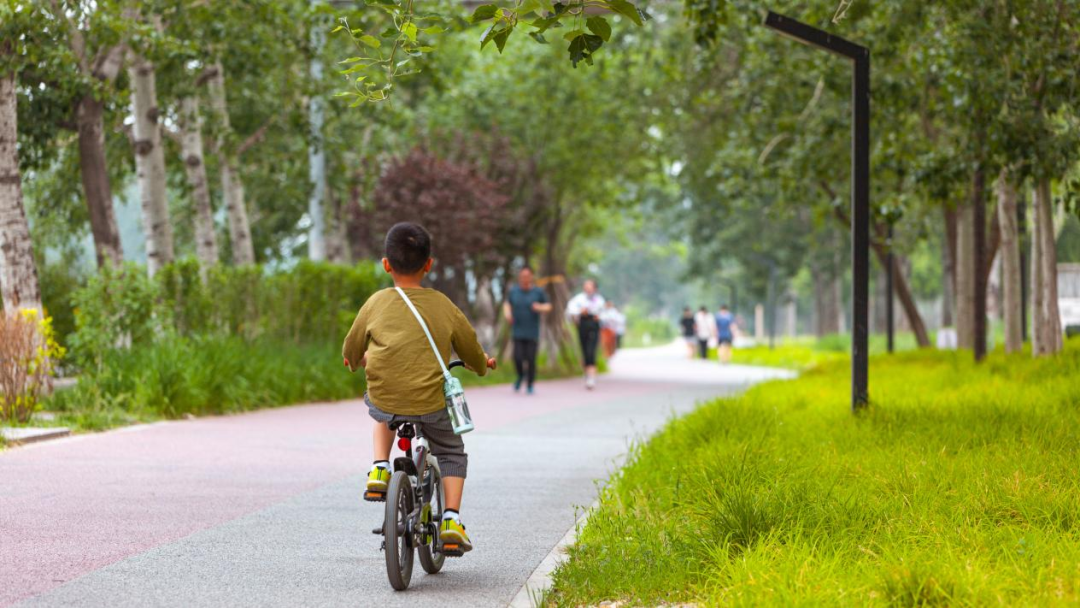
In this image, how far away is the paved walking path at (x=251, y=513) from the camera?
5.73 m

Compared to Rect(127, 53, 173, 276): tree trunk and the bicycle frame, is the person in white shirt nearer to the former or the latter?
Rect(127, 53, 173, 276): tree trunk

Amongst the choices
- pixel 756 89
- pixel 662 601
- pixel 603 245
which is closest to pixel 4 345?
pixel 662 601

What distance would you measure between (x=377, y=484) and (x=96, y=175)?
44.3 feet

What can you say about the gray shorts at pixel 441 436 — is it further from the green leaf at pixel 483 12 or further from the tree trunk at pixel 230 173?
the tree trunk at pixel 230 173

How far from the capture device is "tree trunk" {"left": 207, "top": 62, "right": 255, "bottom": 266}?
21.6 metres

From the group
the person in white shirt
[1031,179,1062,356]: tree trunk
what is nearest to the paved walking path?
[1031,179,1062,356]: tree trunk

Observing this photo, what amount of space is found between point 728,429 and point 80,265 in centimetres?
1456

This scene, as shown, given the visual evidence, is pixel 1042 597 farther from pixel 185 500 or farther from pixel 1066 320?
pixel 1066 320

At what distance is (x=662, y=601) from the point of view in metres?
5.31

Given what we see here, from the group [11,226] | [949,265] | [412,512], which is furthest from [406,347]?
[949,265]

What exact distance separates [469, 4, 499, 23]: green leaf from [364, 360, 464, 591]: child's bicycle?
142 cm

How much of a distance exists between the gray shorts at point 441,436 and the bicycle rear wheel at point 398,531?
0.29m

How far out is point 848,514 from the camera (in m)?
6.07

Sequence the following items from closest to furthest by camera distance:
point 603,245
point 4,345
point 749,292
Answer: point 4,345, point 749,292, point 603,245
